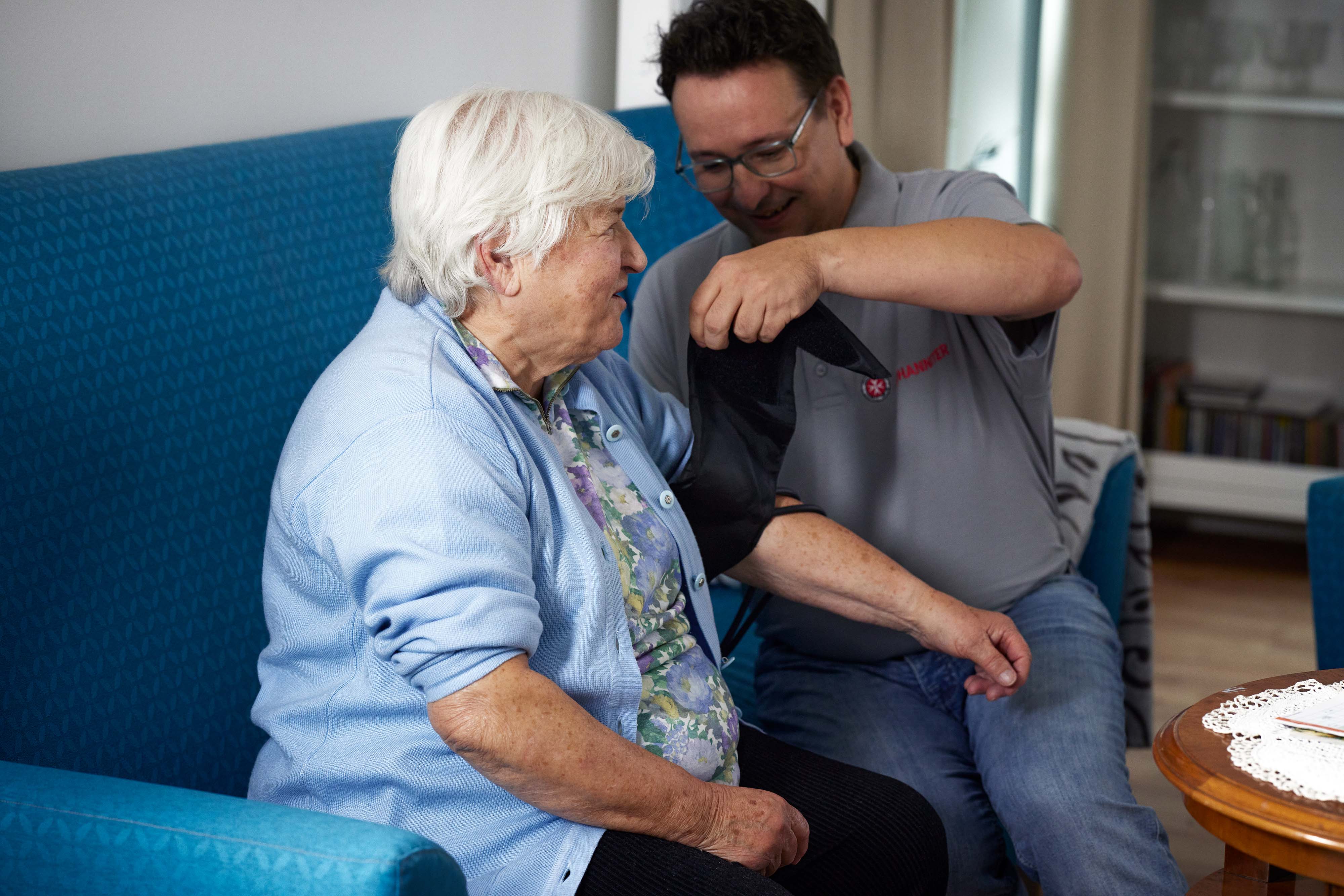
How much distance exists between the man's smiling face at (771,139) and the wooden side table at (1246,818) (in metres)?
0.81

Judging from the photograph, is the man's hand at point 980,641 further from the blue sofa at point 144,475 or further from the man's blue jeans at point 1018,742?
the blue sofa at point 144,475

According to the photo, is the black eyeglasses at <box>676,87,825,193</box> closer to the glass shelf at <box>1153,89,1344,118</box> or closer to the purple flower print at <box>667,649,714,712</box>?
the purple flower print at <box>667,649,714,712</box>

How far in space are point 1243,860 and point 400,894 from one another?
72cm

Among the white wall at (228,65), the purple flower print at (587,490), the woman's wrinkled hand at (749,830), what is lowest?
the woman's wrinkled hand at (749,830)

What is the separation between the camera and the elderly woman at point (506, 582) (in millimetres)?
953

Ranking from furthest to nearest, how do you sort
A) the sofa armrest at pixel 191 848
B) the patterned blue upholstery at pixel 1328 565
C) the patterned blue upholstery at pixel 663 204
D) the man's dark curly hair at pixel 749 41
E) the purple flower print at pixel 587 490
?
1. the patterned blue upholstery at pixel 663 204
2. the patterned blue upholstery at pixel 1328 565
3. the man's dark curly hair at pixel 749 41
4. the purple flower print at pixel 587 490
5. the sofa armrest at pixel 191 848

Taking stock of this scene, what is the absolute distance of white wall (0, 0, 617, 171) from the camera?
53.5 inches

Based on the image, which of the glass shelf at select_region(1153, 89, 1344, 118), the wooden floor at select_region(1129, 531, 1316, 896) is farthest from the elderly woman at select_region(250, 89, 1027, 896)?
the glass shelf at select_region(1153, 89, 1344, 118)

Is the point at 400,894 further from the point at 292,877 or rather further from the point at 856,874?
the point at 856,874

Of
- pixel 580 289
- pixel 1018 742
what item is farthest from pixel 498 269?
pixel 1018 742

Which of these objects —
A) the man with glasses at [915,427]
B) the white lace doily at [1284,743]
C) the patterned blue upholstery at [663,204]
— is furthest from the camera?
the patterned blue upholstery at [663,204]

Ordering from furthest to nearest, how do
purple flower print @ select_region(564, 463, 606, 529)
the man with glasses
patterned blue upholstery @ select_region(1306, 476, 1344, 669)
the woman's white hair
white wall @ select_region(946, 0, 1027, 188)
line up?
1. white wall @ select_region(946, 0, 1027, 188)
2. patterned blue upholstery @ select_region(1306, 476, 1344, 669)
3. the man with glasses
4. purple flower print @ select_region(564, 463, 606, 529)
5. the woman's white hair

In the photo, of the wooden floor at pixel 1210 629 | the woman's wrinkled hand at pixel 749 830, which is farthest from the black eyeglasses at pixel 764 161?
the wooden floor at pixel 1210 629

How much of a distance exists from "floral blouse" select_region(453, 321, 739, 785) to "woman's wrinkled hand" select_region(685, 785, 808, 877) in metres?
0.06
